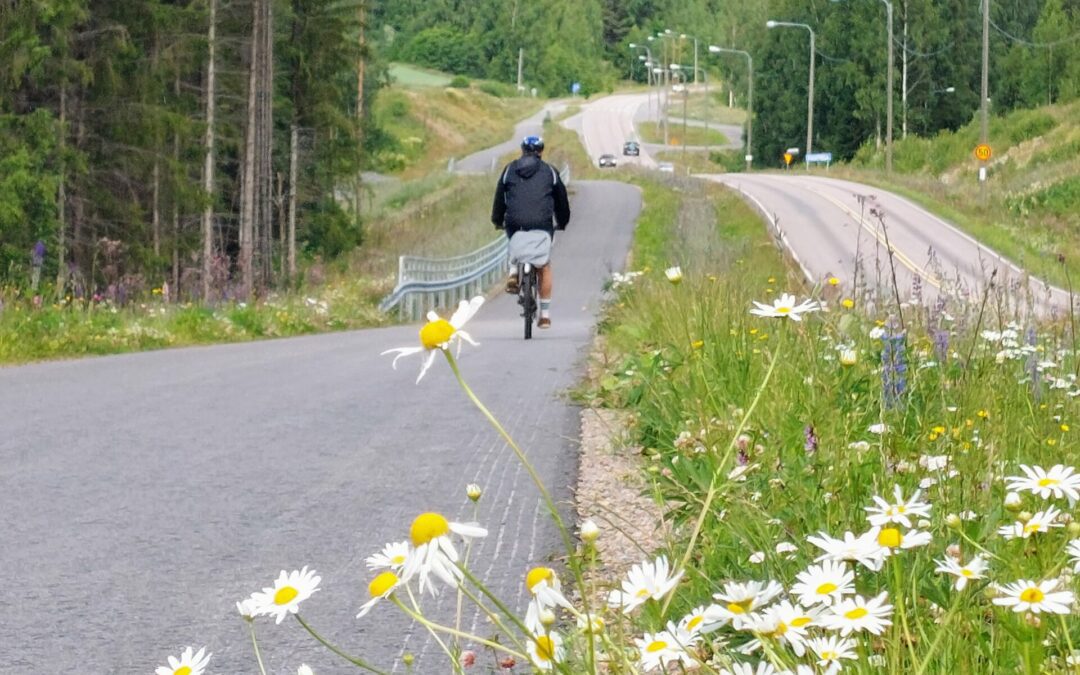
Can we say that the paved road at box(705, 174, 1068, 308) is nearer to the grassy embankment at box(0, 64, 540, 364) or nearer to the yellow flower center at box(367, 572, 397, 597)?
the grassy embankment at box(0, 64, 540, 364)

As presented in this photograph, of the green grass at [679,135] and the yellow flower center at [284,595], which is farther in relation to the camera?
the green grass at [679,135]

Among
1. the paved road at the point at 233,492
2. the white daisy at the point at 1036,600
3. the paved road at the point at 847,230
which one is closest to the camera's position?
the white daisy at the point at 1036,600

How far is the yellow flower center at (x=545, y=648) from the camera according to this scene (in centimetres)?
178

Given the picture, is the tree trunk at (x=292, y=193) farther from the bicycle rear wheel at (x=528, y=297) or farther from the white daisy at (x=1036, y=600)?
the white daisy at (x=1036, y=600)

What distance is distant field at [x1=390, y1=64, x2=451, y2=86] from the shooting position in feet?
470

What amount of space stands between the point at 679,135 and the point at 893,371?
11609cm

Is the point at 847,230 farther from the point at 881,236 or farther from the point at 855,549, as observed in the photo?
the point at 855,549

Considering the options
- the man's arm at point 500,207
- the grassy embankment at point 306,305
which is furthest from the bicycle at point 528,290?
the grassy embankment at point 306,305

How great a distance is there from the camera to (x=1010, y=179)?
5603 cm

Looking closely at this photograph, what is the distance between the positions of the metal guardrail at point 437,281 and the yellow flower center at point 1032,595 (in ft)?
70.7

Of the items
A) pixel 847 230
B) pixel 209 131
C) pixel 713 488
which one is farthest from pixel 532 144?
pixel 847 230

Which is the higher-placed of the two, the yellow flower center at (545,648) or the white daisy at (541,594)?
the white daisy at (541,594)

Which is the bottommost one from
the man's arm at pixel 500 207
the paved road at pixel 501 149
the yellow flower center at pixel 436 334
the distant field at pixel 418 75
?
the yellow flower center at pixel 436 334

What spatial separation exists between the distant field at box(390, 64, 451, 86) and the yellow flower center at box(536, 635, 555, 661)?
5447 inches
